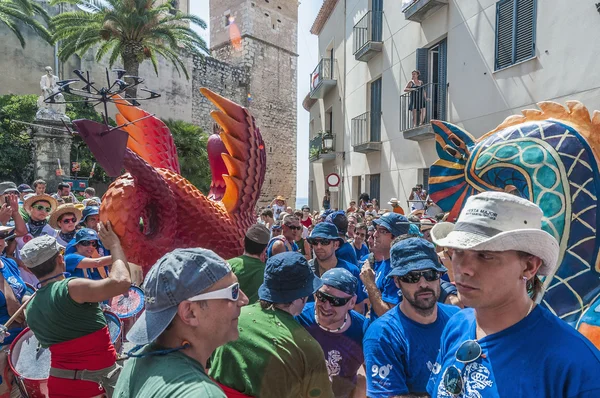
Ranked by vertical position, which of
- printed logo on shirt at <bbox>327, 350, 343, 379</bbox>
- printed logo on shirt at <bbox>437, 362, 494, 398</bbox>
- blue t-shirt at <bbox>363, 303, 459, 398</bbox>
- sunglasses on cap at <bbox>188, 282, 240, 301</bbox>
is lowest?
printed logo on shirt at <bbox>327, 350, 343, 379</bbox>

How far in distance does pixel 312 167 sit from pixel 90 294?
18.8 meters

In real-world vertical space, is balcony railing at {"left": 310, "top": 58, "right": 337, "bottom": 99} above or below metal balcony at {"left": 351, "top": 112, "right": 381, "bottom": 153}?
above

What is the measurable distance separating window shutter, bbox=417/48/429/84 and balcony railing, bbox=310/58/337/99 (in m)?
7.17

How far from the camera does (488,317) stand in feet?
4.96

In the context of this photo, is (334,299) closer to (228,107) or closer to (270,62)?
(228,107)

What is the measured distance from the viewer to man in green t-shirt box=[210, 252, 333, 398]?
1974mm

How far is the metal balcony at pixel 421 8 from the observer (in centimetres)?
956

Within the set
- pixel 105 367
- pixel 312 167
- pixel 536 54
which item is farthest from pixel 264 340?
pixel 312 167

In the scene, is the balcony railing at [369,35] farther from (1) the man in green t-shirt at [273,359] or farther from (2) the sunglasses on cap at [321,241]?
(1) the man in green t-shirt at [273,359]

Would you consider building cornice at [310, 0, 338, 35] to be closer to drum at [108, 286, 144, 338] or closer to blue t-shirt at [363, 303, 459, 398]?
drum at [108, 286, 144, 338]

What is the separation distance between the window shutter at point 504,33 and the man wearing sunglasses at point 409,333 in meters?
6.90

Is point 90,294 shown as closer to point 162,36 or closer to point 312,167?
point 162,36

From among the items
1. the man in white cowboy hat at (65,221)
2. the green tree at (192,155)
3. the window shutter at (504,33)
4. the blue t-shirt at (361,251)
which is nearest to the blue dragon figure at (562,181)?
the blue t-shirt at (361,251)

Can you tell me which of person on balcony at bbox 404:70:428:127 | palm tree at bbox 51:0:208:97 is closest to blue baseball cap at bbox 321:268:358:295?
person on balcony at bbox 404:70:428:127
